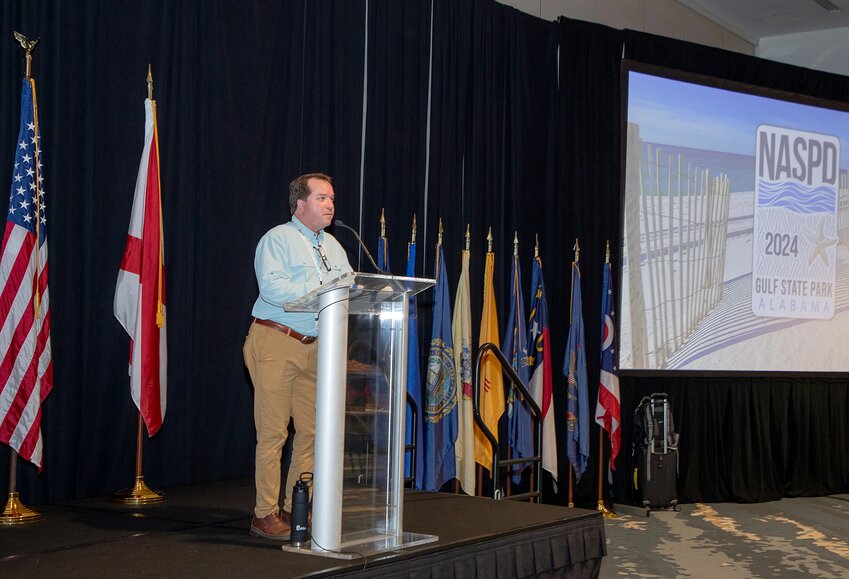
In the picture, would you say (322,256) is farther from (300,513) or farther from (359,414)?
(300,513)

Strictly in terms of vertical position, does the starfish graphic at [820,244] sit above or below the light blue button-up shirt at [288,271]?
above

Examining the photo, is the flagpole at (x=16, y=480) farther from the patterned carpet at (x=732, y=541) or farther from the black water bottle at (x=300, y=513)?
the patterned carpet at (x=732, y=541)

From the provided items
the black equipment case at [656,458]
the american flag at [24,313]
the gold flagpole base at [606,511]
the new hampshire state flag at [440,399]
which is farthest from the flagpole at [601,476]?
the american flag at [24,313]

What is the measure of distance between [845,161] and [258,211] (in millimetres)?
5916

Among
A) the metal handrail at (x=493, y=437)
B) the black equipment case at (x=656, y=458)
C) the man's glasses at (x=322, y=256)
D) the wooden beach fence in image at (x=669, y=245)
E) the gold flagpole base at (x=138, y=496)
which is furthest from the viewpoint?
the wooden beach fence in image at (x=669, y=245)

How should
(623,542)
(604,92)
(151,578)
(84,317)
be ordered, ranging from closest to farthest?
(151,578), (84,317), (623,542), (604,92)

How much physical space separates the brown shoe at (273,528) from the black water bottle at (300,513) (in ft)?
0.60

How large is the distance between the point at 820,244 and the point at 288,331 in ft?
21.1

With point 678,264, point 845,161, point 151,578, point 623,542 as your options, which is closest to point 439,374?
point 623,542

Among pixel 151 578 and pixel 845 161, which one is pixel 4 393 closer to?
pixel 151 578

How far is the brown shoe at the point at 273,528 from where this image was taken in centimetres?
362

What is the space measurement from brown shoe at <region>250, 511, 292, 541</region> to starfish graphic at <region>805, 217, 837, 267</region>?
21.0 ft

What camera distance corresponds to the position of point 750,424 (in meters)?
8.28

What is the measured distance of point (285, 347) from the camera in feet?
11.9
